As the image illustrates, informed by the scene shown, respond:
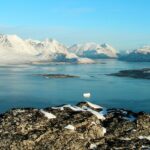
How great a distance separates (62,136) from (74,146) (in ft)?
1.62

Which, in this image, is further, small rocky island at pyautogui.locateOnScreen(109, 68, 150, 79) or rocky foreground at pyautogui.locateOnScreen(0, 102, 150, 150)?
small rocky island at pyautogui.locateOnScreen(109, 68, 150, 79)

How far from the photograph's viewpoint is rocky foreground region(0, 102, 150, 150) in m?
13.5

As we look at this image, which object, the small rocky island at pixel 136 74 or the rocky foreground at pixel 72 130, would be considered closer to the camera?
the rocky foreground at pixel 72 130

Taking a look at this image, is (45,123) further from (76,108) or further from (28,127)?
(76,108)

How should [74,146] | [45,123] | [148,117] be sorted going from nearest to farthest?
[74,146] → [45,123] → [148,117]

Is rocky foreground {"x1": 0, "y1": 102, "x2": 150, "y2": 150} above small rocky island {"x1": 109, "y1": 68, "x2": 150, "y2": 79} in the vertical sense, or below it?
above

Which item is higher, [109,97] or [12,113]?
[12,113]

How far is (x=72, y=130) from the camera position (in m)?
14.2

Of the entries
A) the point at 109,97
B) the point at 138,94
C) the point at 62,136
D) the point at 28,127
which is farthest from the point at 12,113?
the point at 138,94

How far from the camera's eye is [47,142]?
44.7 feet

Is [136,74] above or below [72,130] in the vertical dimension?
below

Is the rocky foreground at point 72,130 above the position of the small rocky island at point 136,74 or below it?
above

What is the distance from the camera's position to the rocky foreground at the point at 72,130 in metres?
13.5

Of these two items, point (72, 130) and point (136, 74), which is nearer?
point (72, 130)
